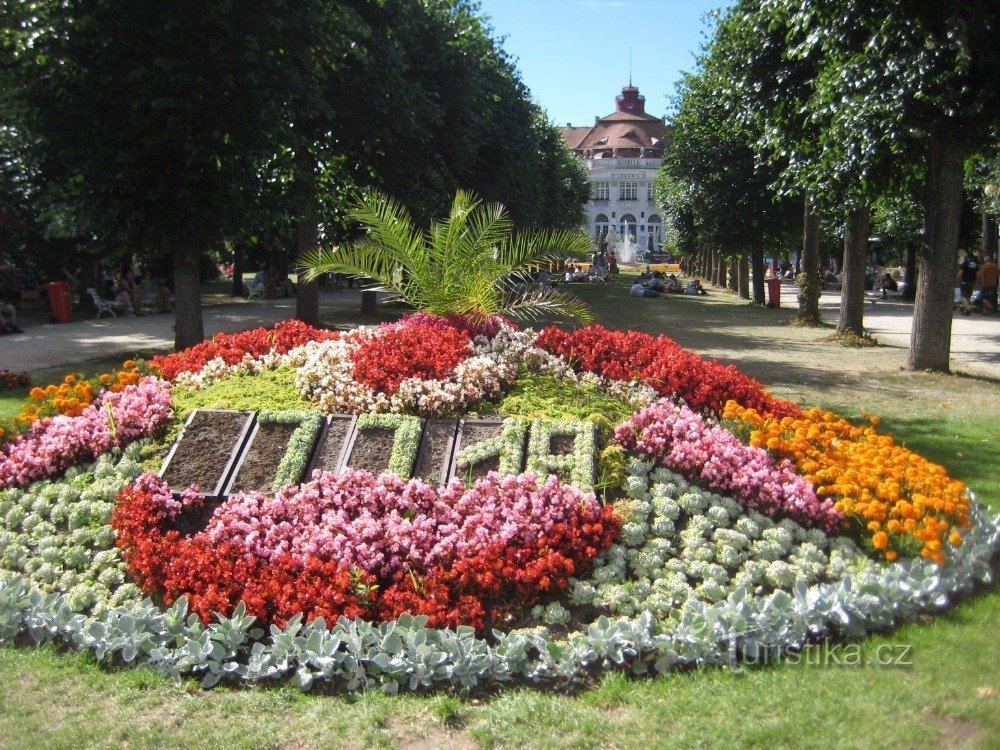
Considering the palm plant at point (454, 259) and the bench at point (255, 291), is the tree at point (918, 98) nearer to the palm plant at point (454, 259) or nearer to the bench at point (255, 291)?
the palm plant at point (454, 259)

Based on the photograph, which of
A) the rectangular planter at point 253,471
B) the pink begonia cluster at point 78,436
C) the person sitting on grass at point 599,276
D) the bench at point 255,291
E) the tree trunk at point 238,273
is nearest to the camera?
the rectangular planter at point 253,471

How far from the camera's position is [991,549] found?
549cm

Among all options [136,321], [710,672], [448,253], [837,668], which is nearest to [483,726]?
[710,672]

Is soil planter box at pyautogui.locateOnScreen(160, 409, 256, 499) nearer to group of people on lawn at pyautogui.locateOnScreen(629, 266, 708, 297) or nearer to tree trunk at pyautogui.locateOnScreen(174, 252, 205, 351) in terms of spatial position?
tree trunk at pyautogui.locateOnScreen(174, 252, 205, 351)

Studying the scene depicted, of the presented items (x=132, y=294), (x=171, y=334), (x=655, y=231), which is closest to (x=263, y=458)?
(x=171, y=334)

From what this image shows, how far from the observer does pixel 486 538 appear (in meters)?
5.11

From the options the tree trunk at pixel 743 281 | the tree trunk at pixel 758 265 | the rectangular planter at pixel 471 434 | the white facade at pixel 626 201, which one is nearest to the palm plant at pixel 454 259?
the rectangular planter at pixel 471 434

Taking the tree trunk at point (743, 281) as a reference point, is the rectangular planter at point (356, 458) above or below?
below

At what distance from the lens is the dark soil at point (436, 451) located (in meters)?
5.92

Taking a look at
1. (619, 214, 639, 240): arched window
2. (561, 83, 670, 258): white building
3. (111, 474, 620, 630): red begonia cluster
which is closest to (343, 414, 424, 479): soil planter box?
(111, 474, 620, 630): red begonia cluster

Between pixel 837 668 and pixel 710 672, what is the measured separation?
1.82 feet

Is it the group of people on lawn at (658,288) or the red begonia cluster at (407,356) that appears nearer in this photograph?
the red begonia cluster at (407,356)

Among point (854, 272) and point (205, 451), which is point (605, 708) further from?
point (854, 272)

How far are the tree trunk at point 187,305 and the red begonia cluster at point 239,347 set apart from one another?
659 centimetres
